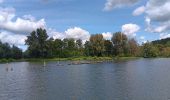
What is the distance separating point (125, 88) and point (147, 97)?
30.8 feet

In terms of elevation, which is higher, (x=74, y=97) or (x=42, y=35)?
(x=42, y=35)

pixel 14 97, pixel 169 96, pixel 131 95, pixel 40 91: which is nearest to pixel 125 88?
pixel 131 95

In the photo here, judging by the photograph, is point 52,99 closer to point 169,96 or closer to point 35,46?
point 169,96

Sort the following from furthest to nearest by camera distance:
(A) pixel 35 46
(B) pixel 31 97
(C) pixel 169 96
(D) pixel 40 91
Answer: (A) pixel 35 46 → (D) pixel 40 91 → (B) pixel 31 97 → (C) pixel 169 96

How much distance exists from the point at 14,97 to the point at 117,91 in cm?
1507

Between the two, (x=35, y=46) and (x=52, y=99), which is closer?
(x=52, y=99)

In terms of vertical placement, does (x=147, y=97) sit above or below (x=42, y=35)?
below

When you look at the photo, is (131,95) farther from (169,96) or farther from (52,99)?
(52,99)

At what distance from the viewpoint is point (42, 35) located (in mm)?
199250

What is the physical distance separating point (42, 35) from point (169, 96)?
16131cm

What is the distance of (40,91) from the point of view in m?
51.9

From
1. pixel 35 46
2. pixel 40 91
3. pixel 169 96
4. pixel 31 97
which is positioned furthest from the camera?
pixel 35 46

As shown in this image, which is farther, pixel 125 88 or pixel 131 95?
pixel 125 88

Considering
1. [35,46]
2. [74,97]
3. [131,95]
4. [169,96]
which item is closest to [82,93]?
[74,97]
